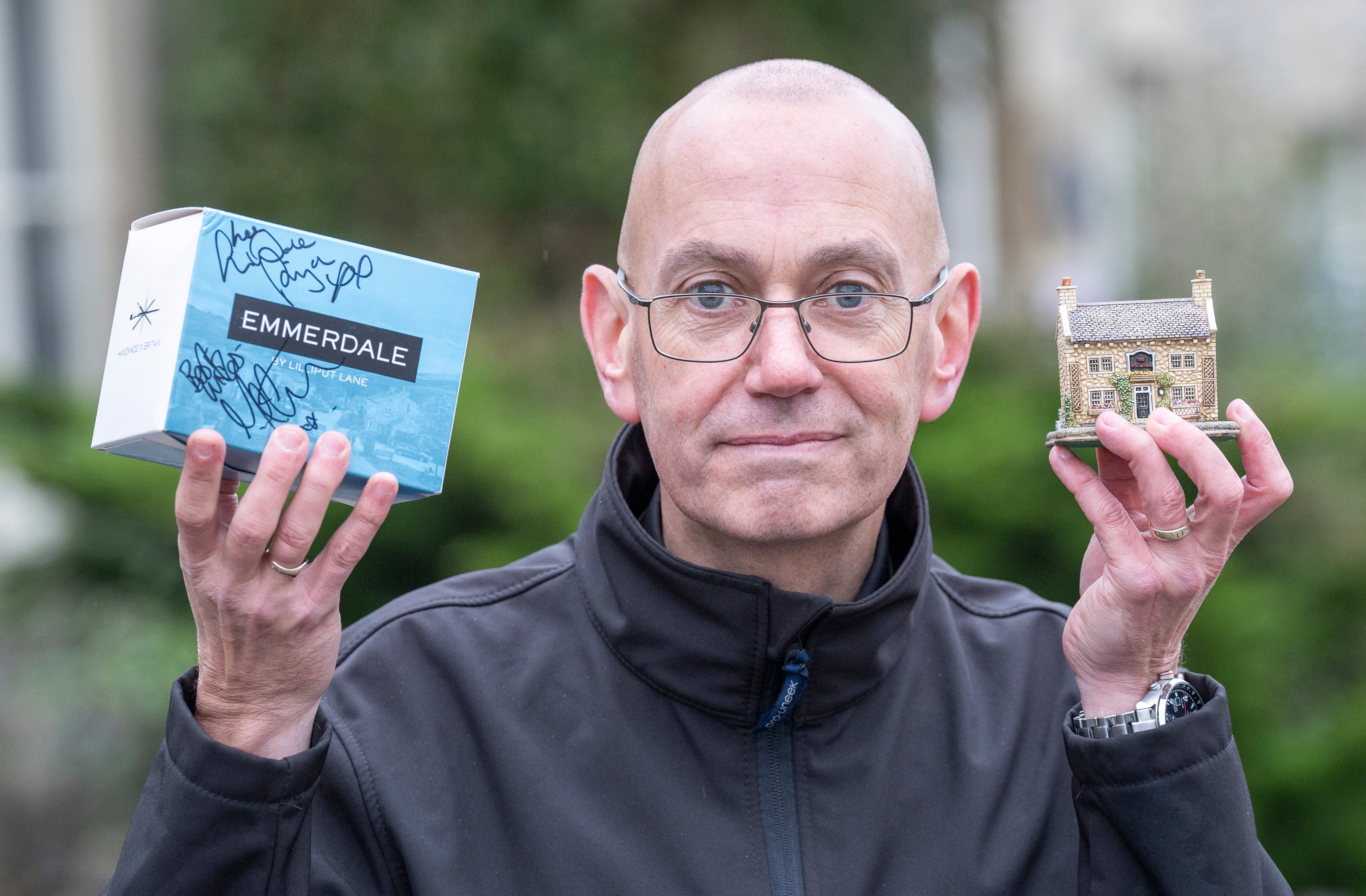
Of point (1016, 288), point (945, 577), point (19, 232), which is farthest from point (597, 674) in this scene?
point (1016, 288)

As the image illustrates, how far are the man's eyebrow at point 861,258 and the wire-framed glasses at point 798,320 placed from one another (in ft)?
0.15

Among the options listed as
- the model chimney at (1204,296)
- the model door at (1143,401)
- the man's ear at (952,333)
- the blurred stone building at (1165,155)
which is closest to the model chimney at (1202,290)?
the model chimney at (1204,296)

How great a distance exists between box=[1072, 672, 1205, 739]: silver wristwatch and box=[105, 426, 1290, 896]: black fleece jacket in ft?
0.14

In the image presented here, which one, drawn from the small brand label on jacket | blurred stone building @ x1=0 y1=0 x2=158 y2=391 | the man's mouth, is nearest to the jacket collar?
the man's mouth

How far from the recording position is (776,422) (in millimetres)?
2473

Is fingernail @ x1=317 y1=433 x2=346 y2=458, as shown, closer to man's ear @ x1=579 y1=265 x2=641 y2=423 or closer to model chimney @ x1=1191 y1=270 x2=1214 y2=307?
man's ear @ x1=579 y1=265 x2=641 y2=423

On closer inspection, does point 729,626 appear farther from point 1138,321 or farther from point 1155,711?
point 1138,321

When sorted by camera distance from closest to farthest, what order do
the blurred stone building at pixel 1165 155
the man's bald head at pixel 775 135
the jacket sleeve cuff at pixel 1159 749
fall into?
1. the jacket sleeve cuff at pixel 1159 749
2. the man's bald head at pixel 775 135
3. the blurred stone building at pixel 1165 155

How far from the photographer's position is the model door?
97.7 inches

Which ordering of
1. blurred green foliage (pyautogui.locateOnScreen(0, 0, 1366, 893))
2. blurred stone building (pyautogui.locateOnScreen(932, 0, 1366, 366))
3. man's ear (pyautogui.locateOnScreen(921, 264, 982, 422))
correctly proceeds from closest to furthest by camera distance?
man's ear (pyautogui.locateOnScreen(921, 264, 982, 422)), blurred green foliage (pyautogui.locateOnScreen(0, 0, 1366, 893)), blurred stone building (pyautogui.locateOnScreen(932, 0, 1366, 366))

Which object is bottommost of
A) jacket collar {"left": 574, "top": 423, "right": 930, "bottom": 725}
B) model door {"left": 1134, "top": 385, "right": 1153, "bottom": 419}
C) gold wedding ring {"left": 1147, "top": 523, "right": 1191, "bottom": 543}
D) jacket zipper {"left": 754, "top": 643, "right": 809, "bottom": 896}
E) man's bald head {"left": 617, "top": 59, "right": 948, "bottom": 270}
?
jacket zipper {"left": 754, "top": 643, "right": 809, "bottom": 896}

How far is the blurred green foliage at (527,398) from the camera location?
17.4 feet

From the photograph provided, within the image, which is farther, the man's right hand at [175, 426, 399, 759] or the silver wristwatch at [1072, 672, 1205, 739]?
the silver wristwatch at [1072, 672, 1205, 739]
